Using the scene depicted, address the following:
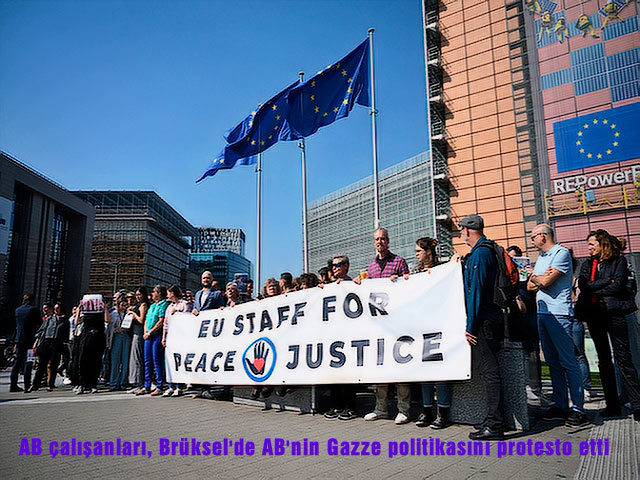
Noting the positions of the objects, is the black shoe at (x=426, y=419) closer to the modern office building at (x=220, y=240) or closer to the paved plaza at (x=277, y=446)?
the paved plaza at (x=277, y=446)

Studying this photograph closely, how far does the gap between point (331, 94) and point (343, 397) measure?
29.7 feet

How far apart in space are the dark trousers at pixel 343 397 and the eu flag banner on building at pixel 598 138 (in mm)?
29547

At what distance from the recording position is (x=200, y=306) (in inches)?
318

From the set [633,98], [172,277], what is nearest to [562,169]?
[633,98]

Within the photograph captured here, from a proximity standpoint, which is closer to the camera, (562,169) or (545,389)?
(545,389)

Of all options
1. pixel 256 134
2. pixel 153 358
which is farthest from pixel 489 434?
pixel 256 134

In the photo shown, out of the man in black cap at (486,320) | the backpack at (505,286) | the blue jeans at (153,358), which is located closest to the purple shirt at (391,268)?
the man in black cap at (486,320)

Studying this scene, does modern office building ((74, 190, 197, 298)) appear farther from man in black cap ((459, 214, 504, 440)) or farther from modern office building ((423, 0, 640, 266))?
man in black cap ((459, 214, 504, 440))

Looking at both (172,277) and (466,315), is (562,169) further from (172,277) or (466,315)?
(172,277)

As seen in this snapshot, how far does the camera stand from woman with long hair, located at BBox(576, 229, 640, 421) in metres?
4.79

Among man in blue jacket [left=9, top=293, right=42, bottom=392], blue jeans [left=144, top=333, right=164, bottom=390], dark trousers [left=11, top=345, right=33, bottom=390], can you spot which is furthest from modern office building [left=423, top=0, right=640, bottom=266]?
dark trousers [left=11, top=345, right=33, bottom=390]

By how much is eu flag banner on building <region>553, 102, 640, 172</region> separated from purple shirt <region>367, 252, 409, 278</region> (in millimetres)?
28695

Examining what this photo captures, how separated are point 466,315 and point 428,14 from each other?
5043 centimetres

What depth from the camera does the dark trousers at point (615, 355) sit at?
4621 millimetres
